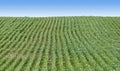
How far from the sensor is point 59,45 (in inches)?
1167

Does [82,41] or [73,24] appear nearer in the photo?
[82,41]

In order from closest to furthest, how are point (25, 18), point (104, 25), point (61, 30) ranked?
point (61, 30) → point (104, 25) → point (25, 18)

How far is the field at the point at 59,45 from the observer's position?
21328mm

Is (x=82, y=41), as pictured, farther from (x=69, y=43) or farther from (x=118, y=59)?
(x=118, y=59)

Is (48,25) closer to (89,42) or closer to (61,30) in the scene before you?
(61,30)

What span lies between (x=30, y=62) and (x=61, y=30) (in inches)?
733

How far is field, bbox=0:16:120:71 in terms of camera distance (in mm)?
21328

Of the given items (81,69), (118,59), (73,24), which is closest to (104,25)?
(73,24)

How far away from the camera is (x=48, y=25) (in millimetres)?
45344

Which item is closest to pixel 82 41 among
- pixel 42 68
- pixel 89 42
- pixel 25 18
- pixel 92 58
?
pixel 89 42

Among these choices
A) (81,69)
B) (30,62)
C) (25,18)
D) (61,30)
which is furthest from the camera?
(25,18)

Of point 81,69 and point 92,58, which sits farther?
point 92,58

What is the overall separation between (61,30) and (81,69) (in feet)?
70.2

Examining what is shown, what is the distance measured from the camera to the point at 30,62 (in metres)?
22.5
